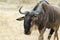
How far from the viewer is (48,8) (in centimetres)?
898

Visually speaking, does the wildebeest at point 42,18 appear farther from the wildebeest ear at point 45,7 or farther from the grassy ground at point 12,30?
the grassy ground at point 12,30

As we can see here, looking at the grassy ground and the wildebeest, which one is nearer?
the wildebeest

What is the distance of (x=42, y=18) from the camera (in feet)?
28.2

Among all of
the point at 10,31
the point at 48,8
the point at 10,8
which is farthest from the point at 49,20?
the point at 10,8

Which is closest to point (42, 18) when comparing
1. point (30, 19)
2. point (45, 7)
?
point (45, 7)

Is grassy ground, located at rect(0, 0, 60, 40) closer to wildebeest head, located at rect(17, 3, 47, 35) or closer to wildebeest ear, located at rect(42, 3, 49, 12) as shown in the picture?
wildebeest ear, located at rect(42, 3, 49, 12)

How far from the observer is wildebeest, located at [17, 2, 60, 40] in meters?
7.99

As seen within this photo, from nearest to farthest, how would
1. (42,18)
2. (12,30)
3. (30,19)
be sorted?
(30,19) < (42,18) < (12,30)

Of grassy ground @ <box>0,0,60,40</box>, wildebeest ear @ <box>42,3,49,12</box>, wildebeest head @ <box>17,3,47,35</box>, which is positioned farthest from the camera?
grassy ground @ <box>0,0,60,40</box>

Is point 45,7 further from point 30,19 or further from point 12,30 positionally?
point 12,30

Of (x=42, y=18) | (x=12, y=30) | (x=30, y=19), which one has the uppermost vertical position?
(x=30, y=19)

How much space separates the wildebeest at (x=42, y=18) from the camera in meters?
7.99

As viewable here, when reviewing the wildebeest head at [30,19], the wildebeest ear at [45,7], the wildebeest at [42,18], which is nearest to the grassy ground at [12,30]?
the wildebeest at [42,18]

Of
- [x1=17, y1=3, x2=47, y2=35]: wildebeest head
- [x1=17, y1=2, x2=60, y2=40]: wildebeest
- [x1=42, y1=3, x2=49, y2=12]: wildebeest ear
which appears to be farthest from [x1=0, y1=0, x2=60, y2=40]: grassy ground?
[x1=17, y1=3, x2=47, y2=35]: wildebeest head
